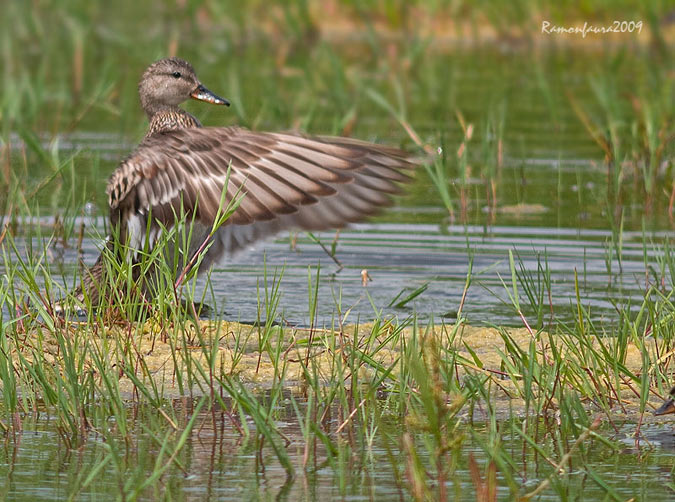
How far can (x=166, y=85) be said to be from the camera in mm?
6664

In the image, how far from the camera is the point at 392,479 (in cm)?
361

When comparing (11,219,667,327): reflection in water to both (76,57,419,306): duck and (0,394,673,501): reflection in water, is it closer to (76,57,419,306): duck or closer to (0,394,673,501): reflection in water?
(76,57,419,306): duck

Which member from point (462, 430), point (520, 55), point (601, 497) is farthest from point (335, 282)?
point (520, 55)

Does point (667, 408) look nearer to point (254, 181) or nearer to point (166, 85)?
point (254, 181)

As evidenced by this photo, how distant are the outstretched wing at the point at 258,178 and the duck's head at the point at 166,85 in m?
1.20

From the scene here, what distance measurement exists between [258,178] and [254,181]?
2 cm

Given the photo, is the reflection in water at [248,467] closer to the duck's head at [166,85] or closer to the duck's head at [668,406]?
the duck's head at [668,406]

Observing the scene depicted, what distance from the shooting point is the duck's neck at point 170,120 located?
21.1 feet

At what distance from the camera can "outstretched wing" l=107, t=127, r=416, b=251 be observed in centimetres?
509

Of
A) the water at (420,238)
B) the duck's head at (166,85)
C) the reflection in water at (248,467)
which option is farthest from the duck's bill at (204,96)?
the reflection in water at (248,467)

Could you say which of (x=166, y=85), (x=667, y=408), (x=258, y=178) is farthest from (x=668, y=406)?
(x=166, y=85)

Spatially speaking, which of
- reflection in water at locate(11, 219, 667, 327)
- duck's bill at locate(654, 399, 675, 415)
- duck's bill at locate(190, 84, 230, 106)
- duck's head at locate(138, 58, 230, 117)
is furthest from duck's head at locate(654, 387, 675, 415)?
duck's bill at locate(190, 84, 230, 106)

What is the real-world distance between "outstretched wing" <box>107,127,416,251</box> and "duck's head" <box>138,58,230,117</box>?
1.20 m

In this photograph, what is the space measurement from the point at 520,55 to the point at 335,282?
1116 centimetres
